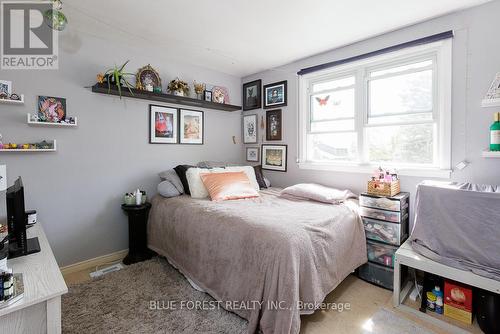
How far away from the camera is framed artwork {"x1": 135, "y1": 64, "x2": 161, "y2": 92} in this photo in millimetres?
2738

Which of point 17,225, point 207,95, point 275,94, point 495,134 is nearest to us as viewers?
point 17,225

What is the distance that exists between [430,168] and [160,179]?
2.93m

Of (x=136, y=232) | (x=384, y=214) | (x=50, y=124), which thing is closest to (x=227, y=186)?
(x=136, y=232)

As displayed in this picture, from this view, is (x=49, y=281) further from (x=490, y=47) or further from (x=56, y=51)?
(x=490, y=47)

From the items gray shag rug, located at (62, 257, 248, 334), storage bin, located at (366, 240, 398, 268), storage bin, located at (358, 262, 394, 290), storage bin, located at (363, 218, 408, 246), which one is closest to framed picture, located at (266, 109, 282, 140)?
storage bin, located at (363, 218, 408, 246)

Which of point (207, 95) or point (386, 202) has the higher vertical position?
point (207, 95)

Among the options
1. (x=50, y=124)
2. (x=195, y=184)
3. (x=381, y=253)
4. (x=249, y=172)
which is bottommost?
(x=381, y=253)

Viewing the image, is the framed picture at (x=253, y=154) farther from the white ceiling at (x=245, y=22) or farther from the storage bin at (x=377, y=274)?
the storage bin at (x=377, y=274)

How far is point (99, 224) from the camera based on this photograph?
264cm

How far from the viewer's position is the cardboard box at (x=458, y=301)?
5.57ft

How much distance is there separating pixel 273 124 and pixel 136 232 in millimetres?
2255

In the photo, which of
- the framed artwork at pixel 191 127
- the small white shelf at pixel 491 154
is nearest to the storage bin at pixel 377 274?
the small white shelf at pixel 491 154

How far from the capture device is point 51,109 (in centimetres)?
227

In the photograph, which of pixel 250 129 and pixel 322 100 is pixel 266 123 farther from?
pixel 322 100
